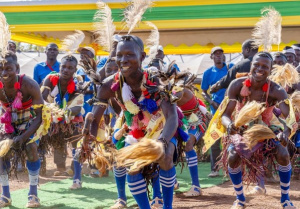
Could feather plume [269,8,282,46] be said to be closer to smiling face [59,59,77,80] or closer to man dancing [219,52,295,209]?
man dancing [219,52,295,209]

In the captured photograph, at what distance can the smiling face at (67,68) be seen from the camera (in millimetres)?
7691

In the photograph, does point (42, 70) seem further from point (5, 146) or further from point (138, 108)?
point (138, 108)

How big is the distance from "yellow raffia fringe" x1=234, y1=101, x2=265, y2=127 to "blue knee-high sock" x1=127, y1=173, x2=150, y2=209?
1.23 m

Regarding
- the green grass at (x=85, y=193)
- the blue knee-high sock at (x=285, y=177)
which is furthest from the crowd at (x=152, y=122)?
the green grass at (x=85, y=193)

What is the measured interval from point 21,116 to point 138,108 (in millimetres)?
1813

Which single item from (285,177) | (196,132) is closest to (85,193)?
(196,132)

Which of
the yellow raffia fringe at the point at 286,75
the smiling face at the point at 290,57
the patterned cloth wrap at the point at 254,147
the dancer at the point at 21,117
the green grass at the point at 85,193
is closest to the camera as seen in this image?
the patterned cloth wrap at the point at 254,147

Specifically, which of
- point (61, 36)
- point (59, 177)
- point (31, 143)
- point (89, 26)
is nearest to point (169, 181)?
point (31, 143)

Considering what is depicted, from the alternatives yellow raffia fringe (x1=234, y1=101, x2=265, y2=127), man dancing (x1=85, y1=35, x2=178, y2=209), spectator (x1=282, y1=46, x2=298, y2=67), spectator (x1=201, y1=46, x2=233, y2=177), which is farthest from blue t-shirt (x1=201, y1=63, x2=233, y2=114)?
man dancing (x1=85, y1=35, x2=178, y2=209)

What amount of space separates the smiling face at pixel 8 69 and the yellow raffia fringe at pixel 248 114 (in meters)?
2.47

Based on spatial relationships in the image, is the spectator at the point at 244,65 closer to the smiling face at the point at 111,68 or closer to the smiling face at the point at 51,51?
the smiling face at the point at 111,68

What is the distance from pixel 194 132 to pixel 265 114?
1.40 m

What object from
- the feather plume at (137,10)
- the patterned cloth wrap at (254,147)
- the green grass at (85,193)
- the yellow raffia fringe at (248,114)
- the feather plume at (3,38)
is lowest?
the green grass at (85,193)

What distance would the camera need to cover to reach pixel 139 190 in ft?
15.5
